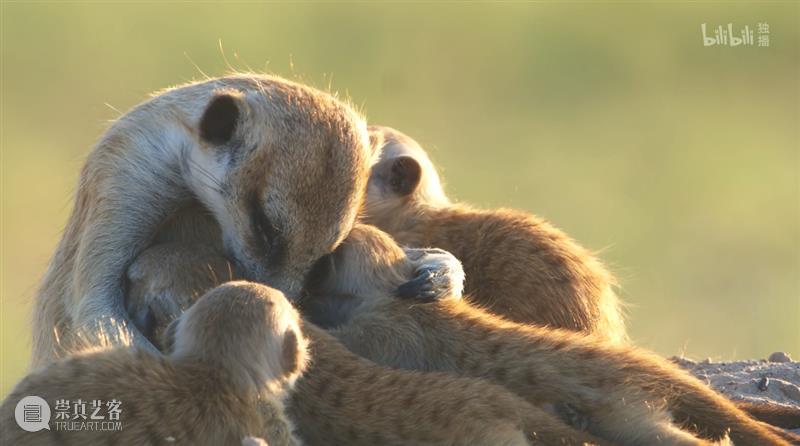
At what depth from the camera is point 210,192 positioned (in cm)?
746

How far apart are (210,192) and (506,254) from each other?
1810 millimetres

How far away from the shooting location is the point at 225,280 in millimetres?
6926

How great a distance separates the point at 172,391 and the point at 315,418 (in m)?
0.76

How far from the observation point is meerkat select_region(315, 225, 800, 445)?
6.31 m

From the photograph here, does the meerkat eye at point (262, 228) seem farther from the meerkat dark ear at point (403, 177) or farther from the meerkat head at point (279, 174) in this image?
the meerkat dark ear at point (403, 177)

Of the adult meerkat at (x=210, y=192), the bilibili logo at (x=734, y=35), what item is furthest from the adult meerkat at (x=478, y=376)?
the bilibili logo at (x=734, y=35)


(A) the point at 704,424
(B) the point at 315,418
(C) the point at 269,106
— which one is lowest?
(A) the point at 704,424

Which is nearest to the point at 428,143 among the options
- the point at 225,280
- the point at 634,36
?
the point at 634,36

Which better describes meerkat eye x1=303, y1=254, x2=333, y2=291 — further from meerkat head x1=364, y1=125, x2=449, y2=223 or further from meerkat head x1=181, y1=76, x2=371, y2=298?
meerkat head x1=364, y1=125, x2=449, y2=223

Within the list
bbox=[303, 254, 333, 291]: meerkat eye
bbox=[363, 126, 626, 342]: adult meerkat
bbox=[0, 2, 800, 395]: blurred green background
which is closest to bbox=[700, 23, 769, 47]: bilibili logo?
bbox=[0, 2, 800, 395]: blurred green background

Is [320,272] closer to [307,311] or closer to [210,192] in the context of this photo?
[307,311]

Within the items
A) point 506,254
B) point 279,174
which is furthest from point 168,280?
point 506,254

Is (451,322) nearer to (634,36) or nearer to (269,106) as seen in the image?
(269,106)

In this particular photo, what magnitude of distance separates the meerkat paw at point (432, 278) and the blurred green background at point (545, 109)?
9.28 m
